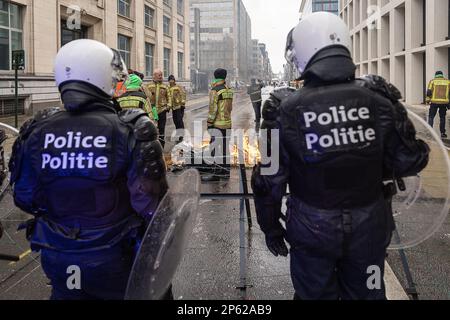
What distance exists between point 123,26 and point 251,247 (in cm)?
3045

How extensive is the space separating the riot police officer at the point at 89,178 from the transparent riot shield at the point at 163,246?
101mm

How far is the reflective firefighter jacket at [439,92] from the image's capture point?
12.8 meters

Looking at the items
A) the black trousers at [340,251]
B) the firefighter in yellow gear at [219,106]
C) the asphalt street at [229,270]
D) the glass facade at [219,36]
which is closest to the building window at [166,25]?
the firefighter in yellow gear at [219,106]

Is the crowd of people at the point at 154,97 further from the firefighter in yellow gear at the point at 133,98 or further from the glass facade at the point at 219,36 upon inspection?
the glass facade at the point at 219,36

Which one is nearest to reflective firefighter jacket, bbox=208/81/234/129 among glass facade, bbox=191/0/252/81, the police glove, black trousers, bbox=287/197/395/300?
the police glove

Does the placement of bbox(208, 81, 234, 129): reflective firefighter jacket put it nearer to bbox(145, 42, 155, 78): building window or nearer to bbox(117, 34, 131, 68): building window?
bbox(117, 34, 131, 68): building window

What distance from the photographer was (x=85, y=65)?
212 cm

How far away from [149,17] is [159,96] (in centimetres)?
3000

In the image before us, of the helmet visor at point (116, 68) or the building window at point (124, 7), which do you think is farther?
the building window at point (124, 7)

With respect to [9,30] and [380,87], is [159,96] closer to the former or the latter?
[380,87]

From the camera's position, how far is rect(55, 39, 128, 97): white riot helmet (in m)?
2.12

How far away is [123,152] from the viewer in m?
2.05

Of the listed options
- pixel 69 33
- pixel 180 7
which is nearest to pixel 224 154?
pixel 69 33

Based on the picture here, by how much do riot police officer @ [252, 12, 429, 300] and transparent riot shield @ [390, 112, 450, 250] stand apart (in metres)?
0.64
